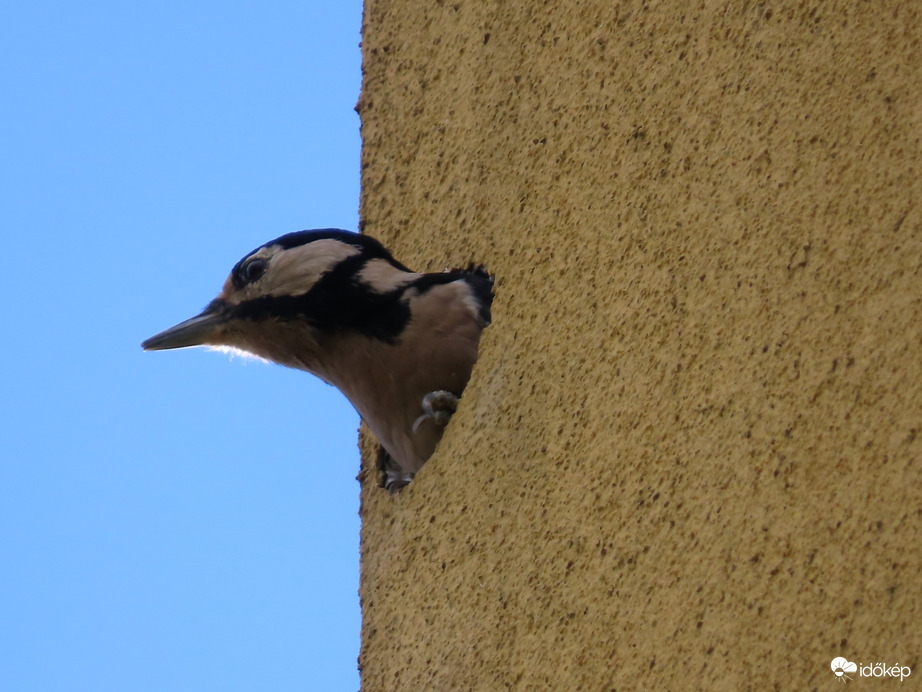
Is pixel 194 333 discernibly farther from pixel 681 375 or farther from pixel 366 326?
pixel 681 375

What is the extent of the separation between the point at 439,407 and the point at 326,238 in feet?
1.57

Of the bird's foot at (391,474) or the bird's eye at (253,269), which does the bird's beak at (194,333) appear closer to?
the bird's eye at (253,269)

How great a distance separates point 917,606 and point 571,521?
544mm

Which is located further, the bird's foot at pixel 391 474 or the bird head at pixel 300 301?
the bird head at pixel 300 301

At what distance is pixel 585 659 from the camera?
5.22ft

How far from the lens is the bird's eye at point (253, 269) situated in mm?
2533

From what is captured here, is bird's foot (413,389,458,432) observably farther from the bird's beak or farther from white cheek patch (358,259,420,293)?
the bird's beak

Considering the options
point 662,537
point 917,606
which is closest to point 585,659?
point 662,537

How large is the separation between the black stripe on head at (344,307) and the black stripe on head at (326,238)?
0.7 inches

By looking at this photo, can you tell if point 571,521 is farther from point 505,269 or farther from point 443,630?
point 505,269

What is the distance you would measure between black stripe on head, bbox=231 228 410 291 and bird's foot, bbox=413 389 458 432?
1.05 feet

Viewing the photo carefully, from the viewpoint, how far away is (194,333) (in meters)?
2.54

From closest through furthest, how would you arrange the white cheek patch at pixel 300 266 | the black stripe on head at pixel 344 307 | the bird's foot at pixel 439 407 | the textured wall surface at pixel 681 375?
the textured wall surface at pixel 681 375 < the bird's foot at pixel 439 407 < the black stripe on head at pixel 344 307 < the white cheek patch at pixel 300 266

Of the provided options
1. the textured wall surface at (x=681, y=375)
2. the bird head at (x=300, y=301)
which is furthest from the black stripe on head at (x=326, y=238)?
the textured wall surface at (x=681, y=375)
